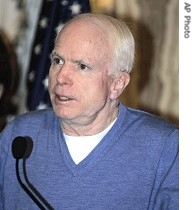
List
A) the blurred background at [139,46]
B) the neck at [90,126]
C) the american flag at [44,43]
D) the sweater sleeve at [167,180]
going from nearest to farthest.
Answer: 1. the sweater sleeve at [167,180]
2. the neck at [90,126]
3. the american flag at [44,43]
4. the blurred background at [139,46]

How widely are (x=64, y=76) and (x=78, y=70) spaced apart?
0.14ft

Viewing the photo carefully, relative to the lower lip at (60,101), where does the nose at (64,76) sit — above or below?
above

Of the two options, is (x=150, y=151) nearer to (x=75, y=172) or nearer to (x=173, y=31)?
(x=75, y=172)

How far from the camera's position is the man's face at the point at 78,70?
1220 millimetres

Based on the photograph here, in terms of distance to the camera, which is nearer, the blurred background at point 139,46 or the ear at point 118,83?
the ear at point 118,83

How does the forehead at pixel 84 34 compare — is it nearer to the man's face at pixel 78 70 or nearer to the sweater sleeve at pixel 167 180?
the man's face at pixel 78 70

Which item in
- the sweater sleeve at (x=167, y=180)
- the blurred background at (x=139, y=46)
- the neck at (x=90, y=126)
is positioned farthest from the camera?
the blurred background at (x=139, y=46)

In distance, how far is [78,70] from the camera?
123cm

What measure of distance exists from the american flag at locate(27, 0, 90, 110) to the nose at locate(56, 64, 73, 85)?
1052mm

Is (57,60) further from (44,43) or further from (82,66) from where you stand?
(44,43)

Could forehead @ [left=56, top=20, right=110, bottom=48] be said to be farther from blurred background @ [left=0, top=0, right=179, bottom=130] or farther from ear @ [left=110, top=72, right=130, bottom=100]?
blurred background @ [left=0, top=0, right=179, bottom=130]

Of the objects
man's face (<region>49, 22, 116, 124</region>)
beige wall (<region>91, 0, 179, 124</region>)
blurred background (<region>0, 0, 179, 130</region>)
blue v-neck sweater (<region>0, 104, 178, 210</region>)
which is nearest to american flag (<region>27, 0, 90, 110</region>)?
blurred background (<region>0, 0, 179, 130</region>)

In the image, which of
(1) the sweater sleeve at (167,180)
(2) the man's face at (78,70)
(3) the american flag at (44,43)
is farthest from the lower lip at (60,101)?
(3) the american flag at (44,43)
